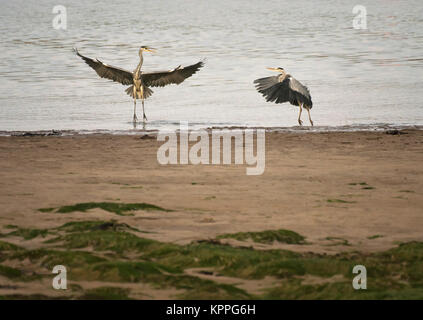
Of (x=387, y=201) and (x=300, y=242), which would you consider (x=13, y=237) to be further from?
(x=387, y=201)

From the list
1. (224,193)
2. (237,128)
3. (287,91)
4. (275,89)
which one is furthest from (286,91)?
(224,193)

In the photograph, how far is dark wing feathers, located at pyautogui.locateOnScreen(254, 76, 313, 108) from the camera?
14.9m

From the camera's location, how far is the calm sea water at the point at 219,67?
53.3 feet

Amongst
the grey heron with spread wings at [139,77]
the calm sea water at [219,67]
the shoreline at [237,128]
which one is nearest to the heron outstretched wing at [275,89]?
the calm sea water at [219,67]

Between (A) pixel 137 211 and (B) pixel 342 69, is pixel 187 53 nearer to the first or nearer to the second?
(B) pixel 342 69

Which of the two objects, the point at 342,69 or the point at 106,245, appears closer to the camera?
the point at 106,245

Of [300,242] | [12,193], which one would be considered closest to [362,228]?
[300,242]

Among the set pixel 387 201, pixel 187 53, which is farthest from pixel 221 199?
pixel 187 53

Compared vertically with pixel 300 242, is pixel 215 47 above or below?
above

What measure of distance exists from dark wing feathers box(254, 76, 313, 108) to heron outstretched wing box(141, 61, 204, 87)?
147 cm

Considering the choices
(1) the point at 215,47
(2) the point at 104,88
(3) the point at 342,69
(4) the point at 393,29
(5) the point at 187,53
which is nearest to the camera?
(2) the point at 104,88

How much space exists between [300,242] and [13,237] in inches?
94.1

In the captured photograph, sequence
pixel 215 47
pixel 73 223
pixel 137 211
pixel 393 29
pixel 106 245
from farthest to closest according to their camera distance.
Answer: pixel 393 29, pixel 215 47, pixel 137 211, pixel 73 223, pixel 106 245

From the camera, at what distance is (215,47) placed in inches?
1270
